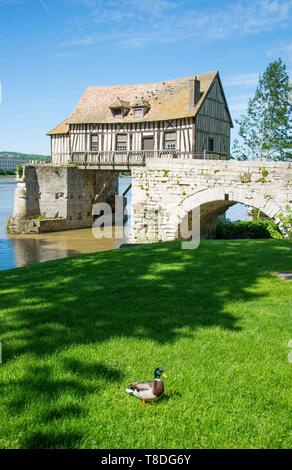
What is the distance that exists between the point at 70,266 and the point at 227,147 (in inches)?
775

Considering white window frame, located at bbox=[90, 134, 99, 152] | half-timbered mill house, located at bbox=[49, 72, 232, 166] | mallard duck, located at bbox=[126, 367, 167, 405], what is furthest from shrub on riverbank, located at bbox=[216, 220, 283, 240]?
mallard duck, located at bbox=[126, 367, 167, 405]

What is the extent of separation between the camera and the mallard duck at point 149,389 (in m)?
3.12

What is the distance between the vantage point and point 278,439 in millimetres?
2869

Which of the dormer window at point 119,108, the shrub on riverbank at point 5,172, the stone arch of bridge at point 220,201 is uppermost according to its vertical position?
→ the shrub on riverbank at point 5,172

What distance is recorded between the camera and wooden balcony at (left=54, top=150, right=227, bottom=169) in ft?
73.8

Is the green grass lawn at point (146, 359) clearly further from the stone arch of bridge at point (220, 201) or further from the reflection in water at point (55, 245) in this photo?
the reflection in water at point (55, 245)

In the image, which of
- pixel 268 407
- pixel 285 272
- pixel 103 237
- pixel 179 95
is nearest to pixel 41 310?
pixel 268 407

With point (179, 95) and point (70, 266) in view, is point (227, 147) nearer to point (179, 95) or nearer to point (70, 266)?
point (179, 95)

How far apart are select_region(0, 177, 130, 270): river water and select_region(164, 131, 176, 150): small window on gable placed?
5.61 metres

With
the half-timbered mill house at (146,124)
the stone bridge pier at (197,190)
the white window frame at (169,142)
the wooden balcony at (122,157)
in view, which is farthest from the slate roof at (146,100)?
the stone bridge pier at (197,190)

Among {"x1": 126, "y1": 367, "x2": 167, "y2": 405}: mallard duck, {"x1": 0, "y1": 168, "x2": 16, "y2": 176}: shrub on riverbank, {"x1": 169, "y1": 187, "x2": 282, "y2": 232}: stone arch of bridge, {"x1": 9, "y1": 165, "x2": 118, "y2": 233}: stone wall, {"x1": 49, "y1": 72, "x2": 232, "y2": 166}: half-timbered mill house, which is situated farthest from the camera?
{"x1": 0, "y1": 168, "x2": 16, "y2": 176}: shrub on riverbank

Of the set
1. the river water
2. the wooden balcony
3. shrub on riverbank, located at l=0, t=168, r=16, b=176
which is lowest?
the river water

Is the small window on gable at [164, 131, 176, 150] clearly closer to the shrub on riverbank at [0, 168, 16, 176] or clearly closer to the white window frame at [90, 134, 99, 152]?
the white window frame at [90, 134, 99, 152]

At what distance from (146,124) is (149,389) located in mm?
21879
